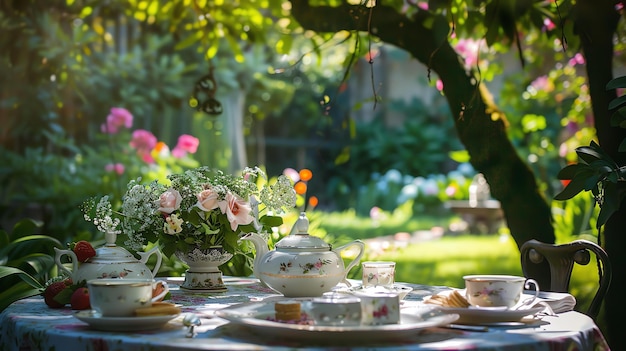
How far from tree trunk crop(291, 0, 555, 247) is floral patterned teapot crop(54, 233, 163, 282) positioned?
1.70m

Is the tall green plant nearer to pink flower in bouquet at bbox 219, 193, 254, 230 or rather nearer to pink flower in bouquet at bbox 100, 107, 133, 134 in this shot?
pink flower in bouquet at bbox 219, 193, 254, 230

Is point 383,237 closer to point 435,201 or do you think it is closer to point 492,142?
point 435,201

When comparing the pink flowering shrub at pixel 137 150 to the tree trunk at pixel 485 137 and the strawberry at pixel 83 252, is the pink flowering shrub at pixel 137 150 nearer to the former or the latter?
the tree trunk at pixel 485 137

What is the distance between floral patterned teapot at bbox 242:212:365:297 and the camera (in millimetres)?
2123

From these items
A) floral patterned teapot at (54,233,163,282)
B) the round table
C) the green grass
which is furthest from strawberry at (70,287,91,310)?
the green grass

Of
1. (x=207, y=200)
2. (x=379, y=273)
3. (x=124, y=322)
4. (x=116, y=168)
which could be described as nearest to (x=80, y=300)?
(x=124, y=322)

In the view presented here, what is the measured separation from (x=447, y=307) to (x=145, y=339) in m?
0.64

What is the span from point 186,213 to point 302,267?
0.38 m

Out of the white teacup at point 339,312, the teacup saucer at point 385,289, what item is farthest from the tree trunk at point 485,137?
the white teacup at point 339,312

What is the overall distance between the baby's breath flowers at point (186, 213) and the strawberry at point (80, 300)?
0.95ft

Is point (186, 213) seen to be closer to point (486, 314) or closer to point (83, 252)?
point (83, 252)

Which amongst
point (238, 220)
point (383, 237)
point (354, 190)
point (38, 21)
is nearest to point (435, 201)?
point (354, 190)

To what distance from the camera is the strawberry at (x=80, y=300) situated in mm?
1978

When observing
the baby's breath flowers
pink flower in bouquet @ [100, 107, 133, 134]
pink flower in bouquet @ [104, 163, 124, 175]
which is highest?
pink flower in bouquet @ [100, 107, 133, 134]
